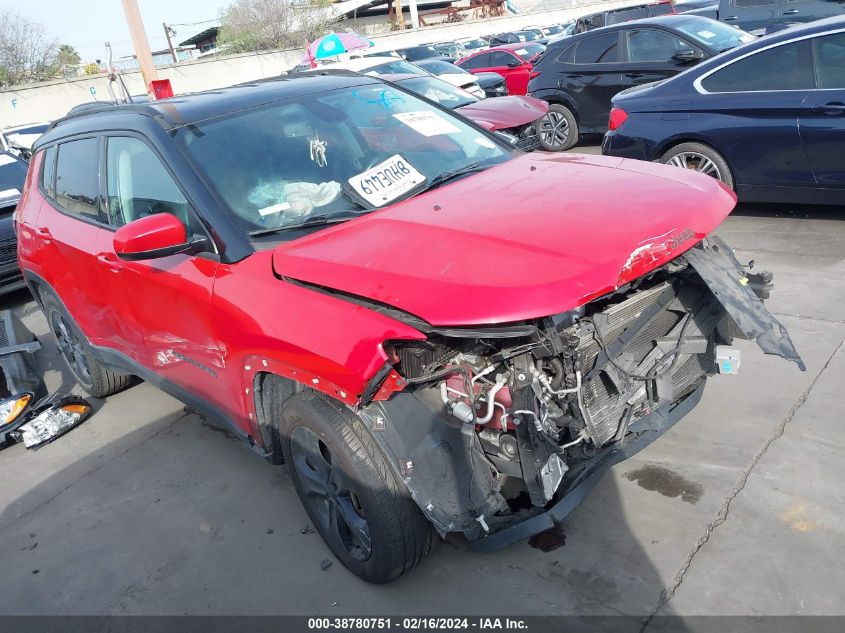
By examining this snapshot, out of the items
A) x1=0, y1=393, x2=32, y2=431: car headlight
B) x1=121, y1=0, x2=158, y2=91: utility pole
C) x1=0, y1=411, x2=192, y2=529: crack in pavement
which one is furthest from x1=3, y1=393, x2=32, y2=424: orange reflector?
x1=121, y1=0, x2=158, y2=91: utility pole

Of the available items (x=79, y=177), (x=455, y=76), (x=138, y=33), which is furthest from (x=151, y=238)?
(x=455, y=76)

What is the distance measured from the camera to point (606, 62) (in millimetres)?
9328

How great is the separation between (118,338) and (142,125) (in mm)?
1324

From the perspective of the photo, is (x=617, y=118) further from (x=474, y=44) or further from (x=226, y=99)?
(x=474, y=44)

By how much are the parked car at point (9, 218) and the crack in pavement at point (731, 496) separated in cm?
730

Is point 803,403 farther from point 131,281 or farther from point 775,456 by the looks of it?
point 131,281

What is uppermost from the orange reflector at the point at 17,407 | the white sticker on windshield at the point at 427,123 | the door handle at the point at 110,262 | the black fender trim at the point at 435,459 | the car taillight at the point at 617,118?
the white sticker on windshield at the point at 427,123

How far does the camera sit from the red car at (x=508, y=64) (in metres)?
14.9

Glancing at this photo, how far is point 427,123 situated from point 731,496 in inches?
93.2

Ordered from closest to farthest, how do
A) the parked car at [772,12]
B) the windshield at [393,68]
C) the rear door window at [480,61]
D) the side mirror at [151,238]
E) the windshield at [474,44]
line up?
the side mirror at [151,238] < the parked car at [772,12] < the windshield at [393,68] < the rear door window at [480,61] < the windshield at [474,44]

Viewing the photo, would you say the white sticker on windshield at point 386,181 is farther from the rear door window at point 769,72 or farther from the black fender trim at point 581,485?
the rear door window at point 769,72

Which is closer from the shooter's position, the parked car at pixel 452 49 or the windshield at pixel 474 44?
the parked car at pixel 452 49

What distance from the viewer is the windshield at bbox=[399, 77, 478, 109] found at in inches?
343

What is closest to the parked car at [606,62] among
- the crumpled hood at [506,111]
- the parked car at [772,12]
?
the crumpled hood at [506,111]
